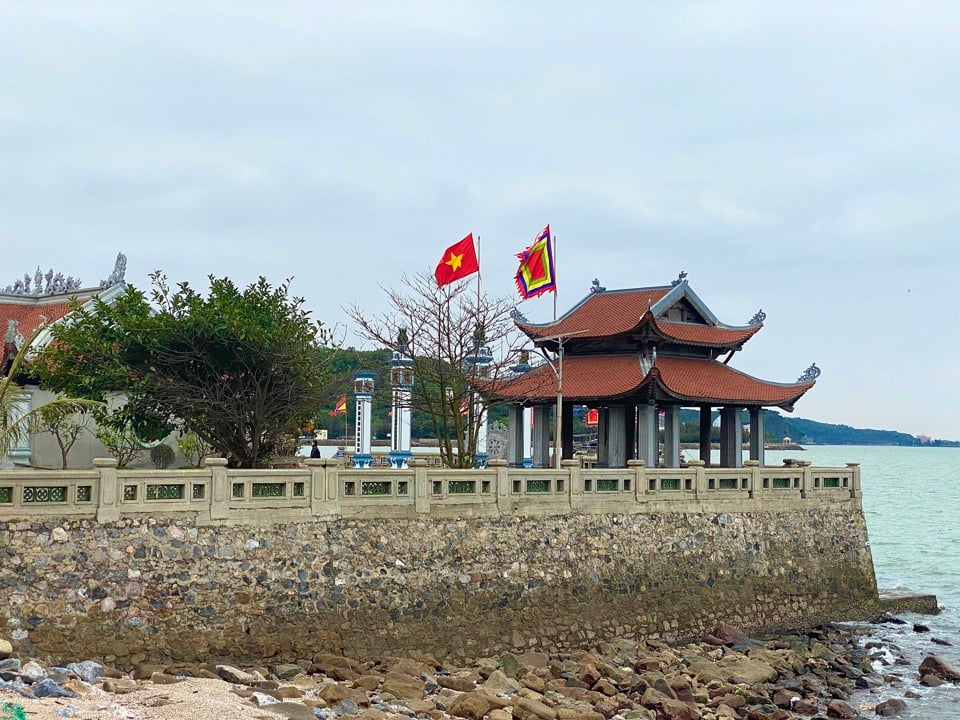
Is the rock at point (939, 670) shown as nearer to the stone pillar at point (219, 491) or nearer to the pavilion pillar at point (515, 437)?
the pavilion pillar at point (515, 437)

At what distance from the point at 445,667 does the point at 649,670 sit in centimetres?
429

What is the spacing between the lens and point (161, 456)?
98.7ft

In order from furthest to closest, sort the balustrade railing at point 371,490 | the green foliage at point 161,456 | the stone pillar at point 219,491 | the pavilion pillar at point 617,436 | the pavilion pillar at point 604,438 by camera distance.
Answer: the pavilion pillar at point 604,438
the pavilion pillar at point 617,436
the green foliage at point 161,456
the stone pillar at point 219,491
the balustrade railing at point 371,490

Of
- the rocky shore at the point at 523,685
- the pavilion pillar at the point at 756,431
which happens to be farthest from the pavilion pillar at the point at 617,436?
the rocky shore at the point at 523,685

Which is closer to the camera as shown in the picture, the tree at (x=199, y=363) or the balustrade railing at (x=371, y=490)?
the balustrade railing at (x=371, y=490)

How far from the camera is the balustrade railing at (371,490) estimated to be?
17.8 metres

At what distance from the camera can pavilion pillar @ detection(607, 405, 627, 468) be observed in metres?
31.3

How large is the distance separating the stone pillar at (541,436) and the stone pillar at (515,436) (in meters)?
0.50

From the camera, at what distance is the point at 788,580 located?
26.8 metres

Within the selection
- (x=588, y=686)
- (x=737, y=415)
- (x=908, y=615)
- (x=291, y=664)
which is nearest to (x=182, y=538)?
(x=291, y=664)

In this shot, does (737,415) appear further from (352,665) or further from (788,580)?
(352,665)

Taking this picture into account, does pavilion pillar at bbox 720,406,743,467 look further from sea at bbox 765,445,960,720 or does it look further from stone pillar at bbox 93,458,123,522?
stone pillar at bbox 93,458,123,522

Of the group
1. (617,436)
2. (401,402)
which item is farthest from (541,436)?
(401,402)

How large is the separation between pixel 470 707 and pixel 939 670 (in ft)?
43.3
